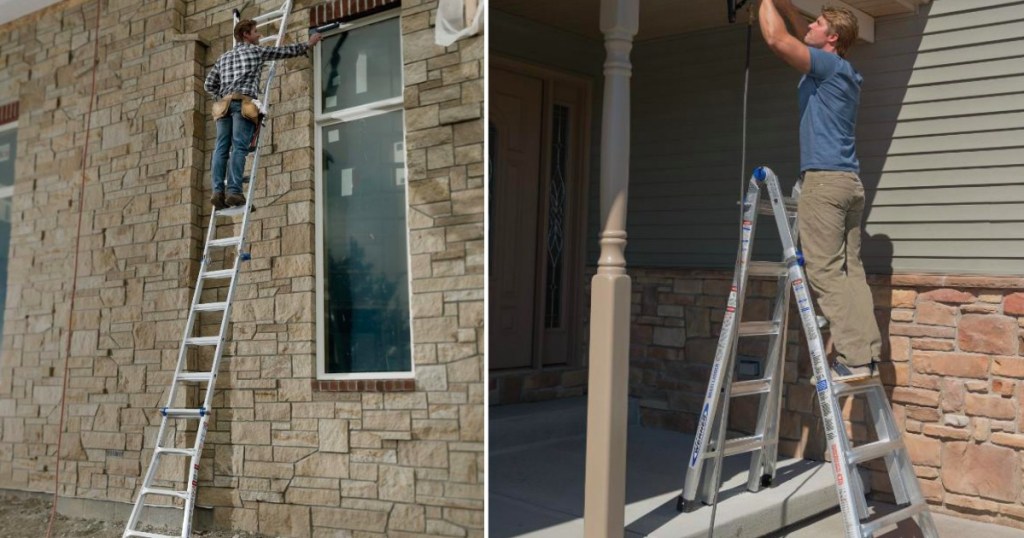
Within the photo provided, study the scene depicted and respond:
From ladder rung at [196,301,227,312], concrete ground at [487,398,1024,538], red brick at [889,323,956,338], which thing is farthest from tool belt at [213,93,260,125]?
red brick at [889,323,956,338]

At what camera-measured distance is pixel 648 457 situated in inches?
194

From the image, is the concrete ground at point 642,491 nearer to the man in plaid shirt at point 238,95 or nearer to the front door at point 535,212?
the front door at point 535,212

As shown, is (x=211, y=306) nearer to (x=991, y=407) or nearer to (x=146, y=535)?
(x=146, y=535)

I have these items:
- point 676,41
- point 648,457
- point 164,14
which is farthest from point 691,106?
point 164,14

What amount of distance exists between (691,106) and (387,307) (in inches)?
137

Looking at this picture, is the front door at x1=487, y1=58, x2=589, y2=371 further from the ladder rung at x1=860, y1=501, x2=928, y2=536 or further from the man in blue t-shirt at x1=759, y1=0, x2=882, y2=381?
the ladder rung at x1=860, y1=501, x2=928, y2=536

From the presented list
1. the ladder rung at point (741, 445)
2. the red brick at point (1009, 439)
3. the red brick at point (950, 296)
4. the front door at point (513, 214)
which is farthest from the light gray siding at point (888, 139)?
the ladder rung at point (741, 445)

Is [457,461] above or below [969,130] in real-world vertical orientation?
below

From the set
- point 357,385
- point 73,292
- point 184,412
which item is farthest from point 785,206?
point 73,292

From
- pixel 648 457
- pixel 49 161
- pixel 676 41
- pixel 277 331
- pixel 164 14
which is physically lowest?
pixel 648 457

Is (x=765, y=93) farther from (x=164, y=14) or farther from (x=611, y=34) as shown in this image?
(x=164, y=14)

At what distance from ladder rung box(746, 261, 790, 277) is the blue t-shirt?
0.42m

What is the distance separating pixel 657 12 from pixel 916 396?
8.05 ft

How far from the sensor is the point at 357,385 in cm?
263
